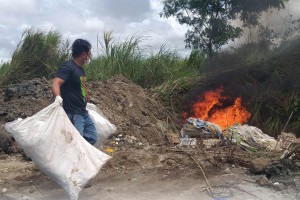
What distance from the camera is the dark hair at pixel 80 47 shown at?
A: 16.0ft

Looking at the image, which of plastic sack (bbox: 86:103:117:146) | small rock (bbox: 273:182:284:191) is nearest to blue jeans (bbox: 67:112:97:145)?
plastic sack (bbox: 86:103:117:146)

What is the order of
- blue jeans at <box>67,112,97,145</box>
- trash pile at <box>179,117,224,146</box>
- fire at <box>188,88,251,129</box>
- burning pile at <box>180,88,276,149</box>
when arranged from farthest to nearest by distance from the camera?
fire at <box>188,88,251,129</box> → trash pile at <box>179,117,224,146</box> → burning pile at <box>180,88,276,149</box> → blue jeans at <box>67,112,97,145</box>

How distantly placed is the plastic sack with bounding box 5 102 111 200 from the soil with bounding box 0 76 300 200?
58 cm

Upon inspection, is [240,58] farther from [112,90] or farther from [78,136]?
[78,136]

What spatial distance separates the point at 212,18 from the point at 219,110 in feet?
17.0

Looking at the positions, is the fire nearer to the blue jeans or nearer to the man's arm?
the blue jeans

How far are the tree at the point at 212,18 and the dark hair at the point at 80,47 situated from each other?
24.5 ft

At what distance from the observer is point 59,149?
4301mm

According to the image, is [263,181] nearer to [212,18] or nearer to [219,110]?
[219,110]

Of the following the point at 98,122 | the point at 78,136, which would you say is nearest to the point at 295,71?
the point at 98,122

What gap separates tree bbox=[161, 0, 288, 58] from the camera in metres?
11.8

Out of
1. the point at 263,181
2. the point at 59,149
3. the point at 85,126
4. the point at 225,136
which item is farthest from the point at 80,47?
the point at 225,136

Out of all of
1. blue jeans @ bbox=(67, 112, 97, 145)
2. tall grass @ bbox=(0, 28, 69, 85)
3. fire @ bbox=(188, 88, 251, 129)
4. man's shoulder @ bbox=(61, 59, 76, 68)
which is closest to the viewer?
man's shoulder @ bbox=(61, 59, 76, 68)

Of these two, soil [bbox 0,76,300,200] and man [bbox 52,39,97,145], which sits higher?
man [bbox 52,39,97,145]
